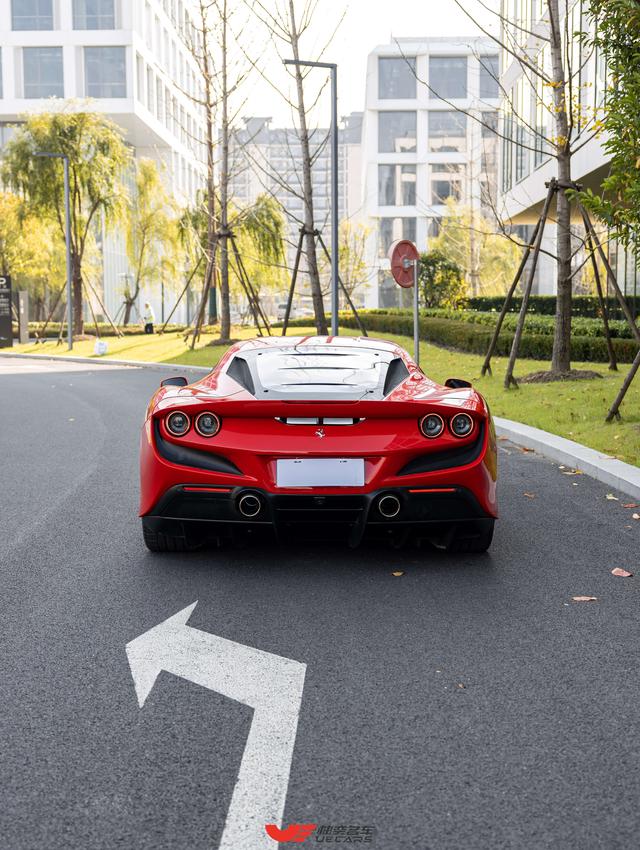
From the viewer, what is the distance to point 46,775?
3.12 m

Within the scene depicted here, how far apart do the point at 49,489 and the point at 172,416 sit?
311 cm

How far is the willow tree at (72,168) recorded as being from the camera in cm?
4034

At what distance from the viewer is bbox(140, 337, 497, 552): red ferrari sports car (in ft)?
17.6

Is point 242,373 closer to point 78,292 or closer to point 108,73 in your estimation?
point 78,292

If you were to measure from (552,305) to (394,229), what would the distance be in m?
53.6

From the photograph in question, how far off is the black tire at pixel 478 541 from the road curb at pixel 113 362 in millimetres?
18818

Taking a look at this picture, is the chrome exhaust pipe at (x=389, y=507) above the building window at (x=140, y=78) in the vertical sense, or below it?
below

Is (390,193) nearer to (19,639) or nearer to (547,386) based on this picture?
(547,386)

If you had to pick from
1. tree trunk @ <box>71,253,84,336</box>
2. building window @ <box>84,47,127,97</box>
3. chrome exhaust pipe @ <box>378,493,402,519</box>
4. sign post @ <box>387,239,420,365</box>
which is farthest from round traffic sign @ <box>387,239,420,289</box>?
building window @ <box>84,47,127,97</box>

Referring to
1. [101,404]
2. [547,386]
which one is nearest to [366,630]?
[547,386]

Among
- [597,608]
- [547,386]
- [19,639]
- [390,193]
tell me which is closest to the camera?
[19,639]

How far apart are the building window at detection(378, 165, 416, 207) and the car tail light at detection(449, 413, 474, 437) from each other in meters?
89.1

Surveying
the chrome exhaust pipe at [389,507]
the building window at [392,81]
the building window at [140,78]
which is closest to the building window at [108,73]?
the building window at [140,78]

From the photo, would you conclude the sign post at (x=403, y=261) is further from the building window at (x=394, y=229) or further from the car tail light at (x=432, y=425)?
the building window at (x=394, y=229)
